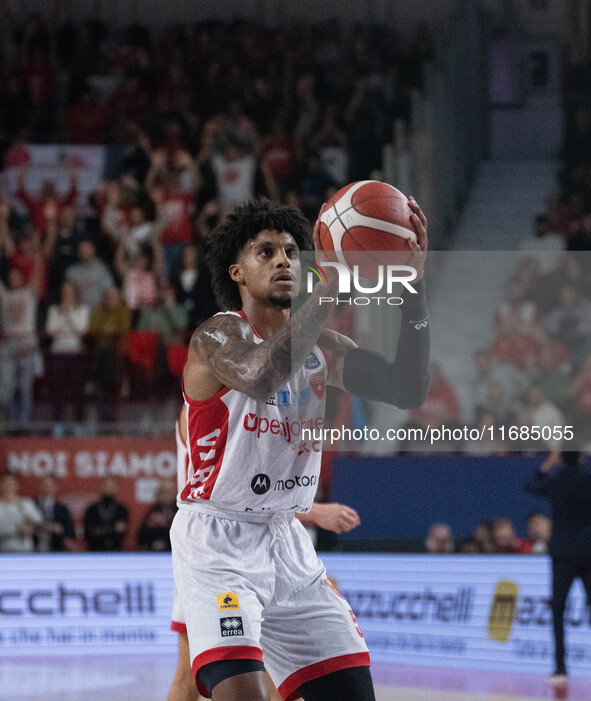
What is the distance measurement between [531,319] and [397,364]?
4.01m

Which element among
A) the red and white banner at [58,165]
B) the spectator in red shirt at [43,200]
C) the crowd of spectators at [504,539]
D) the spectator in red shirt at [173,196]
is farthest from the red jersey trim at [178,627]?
the red and white banner at [58,165]

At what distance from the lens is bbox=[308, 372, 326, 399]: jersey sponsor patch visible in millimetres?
3768

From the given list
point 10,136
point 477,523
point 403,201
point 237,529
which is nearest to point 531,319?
point 477,523

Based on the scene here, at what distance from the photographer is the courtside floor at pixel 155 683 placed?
268 inches

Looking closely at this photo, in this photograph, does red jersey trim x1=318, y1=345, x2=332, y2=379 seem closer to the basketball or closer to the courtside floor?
the basketball

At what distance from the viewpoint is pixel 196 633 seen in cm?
335

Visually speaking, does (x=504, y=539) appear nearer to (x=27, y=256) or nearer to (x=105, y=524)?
(x=105, y=524)

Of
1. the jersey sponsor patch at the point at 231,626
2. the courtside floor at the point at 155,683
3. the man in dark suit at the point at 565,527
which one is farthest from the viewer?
the man in dark suit at the point at 565,527

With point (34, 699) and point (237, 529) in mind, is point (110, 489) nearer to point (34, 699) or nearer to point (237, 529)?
point (34, 699)

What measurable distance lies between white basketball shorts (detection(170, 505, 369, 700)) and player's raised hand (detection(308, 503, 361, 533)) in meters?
0.63

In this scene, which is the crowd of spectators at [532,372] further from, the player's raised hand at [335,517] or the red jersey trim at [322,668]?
the red jersey trim at [322,668]

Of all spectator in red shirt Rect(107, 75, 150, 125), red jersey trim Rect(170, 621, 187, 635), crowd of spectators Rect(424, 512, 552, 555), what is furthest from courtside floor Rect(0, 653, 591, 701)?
spectator in red shirt Rect(107, 75, 150, 125)

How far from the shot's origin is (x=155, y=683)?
285 inches

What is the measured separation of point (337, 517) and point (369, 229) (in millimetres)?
1262
